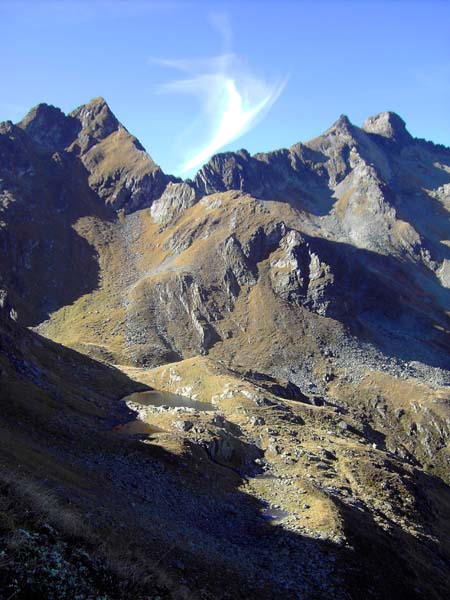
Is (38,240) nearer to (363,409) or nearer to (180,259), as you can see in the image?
(180,259)

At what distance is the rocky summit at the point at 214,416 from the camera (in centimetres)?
2383

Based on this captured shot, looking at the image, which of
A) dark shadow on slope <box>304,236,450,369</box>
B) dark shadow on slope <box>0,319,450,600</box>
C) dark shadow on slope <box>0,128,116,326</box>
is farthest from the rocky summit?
dark shadow on slope <box>304,236,450,369</box>

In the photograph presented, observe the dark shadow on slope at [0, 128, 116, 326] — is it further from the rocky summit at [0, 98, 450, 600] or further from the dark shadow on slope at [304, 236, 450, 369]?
the dark shadow on slope at [304, 236, 450, 369]

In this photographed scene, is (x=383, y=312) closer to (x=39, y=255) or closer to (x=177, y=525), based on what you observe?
(x=39, y=255)

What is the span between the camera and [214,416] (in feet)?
202

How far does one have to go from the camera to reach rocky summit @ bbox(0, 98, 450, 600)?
23.8 metres

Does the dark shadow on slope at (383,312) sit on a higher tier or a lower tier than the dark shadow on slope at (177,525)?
higher

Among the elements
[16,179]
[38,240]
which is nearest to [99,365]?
[38,240]

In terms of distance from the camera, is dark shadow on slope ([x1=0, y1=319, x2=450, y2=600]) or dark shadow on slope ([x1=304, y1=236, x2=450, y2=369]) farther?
dark shadow on slope ([x1=304, y1=236, x2=450, y2=369])

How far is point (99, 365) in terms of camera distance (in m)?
92.8

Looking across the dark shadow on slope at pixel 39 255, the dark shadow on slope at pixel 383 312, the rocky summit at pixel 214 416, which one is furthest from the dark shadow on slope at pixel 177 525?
the dark shadow on slope at pixel 39 255

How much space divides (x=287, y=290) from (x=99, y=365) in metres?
78.3

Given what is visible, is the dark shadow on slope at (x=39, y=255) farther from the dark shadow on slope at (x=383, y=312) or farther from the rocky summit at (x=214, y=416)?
the dark shadow on slope at (x=383, y=312)

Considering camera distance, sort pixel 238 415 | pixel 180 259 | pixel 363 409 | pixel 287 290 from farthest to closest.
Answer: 1. pixel 180 259
2. pixel 287 290
3. pixel 363 409
4. pixel 238 415
